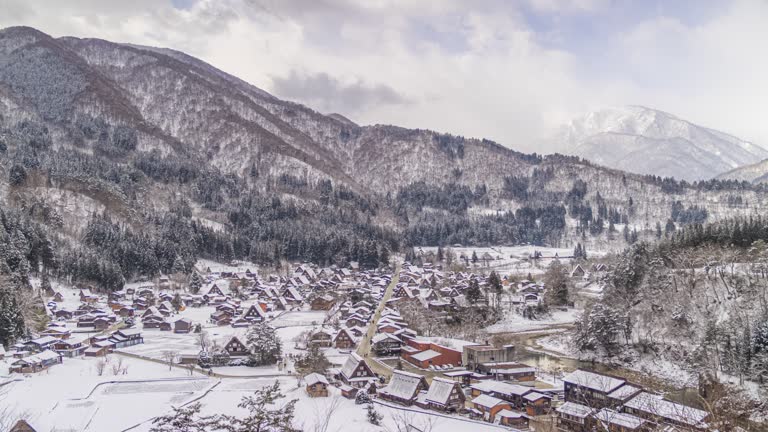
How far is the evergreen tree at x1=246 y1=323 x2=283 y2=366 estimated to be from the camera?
33531mm

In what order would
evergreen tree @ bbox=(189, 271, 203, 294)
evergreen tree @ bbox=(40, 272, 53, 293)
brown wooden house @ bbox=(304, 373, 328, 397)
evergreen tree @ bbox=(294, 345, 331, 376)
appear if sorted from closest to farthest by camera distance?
brown wooden house @ bbox=(304, 373, 328, 397) < evergreen tree @ bbox=(294, 345, 331, 376) < evergreen tree @ bbox=(40, 272, 53, 293) < evergreen tree @ bbox=(189, 271, 203, 294)

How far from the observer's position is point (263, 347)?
110 ft

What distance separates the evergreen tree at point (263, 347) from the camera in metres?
33.5

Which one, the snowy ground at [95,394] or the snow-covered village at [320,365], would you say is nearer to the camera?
the snowy ground at [95,394]

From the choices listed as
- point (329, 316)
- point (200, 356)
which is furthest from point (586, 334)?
point (200, 356)

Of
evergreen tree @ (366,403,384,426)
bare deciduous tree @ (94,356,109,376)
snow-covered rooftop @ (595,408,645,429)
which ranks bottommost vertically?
bare deciduous tree @ (94,356,109,376)

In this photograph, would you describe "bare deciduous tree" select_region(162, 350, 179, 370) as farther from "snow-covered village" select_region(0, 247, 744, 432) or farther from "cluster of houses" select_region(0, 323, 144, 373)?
"cluster of houses" select_region(0, 323, 144, 373)

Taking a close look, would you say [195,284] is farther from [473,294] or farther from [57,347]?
[473,294]

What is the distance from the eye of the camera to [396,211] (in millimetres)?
147625

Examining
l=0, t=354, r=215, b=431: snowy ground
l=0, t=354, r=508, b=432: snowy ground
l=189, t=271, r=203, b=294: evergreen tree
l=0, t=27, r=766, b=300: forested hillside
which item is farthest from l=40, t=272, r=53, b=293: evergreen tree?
l=0, t=354, r=508, b=432: snowy ground

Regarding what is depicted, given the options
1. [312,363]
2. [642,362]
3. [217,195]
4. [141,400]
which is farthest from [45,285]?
[217,195]

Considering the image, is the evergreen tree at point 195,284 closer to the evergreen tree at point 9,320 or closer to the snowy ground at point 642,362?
the evergreen tree at point 9,320

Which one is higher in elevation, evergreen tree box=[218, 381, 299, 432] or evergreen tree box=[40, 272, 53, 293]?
evergreen tree box=[218, 381, 299, 432]

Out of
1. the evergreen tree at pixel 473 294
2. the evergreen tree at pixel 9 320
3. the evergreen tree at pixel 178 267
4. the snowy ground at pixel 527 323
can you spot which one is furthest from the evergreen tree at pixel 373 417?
the evergreen tree at pixel 178 267
